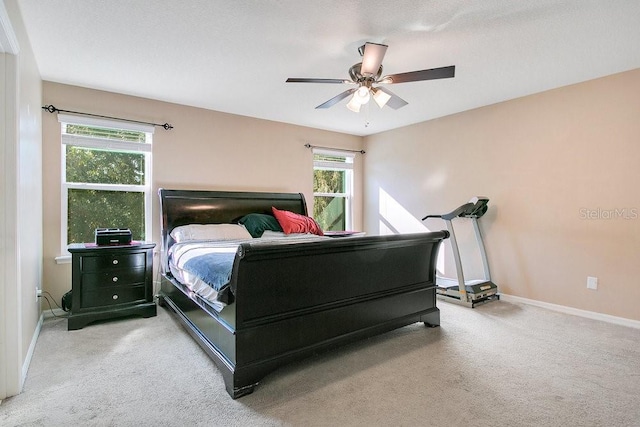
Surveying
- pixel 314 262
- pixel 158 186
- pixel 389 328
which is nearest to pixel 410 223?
pixel 389 328

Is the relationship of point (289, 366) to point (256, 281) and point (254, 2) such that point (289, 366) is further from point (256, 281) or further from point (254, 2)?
point (254, 2)

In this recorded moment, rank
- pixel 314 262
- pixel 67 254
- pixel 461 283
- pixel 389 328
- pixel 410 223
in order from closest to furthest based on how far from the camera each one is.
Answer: pixel 314 262 < pixel 389 328 < pixel 67 254 < pixel 461 283 < pixel 410 223

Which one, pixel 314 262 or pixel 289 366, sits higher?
pixel 314 262

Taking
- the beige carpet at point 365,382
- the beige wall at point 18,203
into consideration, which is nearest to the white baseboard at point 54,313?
the beige carpet at point 365,382

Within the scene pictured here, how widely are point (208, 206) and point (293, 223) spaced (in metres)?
1.10

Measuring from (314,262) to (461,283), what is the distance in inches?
93.1

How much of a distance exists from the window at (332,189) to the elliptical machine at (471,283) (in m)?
2.20

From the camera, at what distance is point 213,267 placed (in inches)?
90.6

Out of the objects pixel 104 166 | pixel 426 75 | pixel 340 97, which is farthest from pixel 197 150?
pixel 426 75

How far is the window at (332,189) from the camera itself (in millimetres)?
5609

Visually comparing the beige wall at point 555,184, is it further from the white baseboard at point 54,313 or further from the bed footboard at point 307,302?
the white baseboard at point 54,313

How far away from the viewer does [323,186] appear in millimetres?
5715

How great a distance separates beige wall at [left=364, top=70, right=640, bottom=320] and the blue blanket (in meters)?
3.41

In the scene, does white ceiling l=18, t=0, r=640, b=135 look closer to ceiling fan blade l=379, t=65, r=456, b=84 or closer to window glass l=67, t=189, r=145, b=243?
ceiling fan blade l=379, t=65, r=456, b=84
